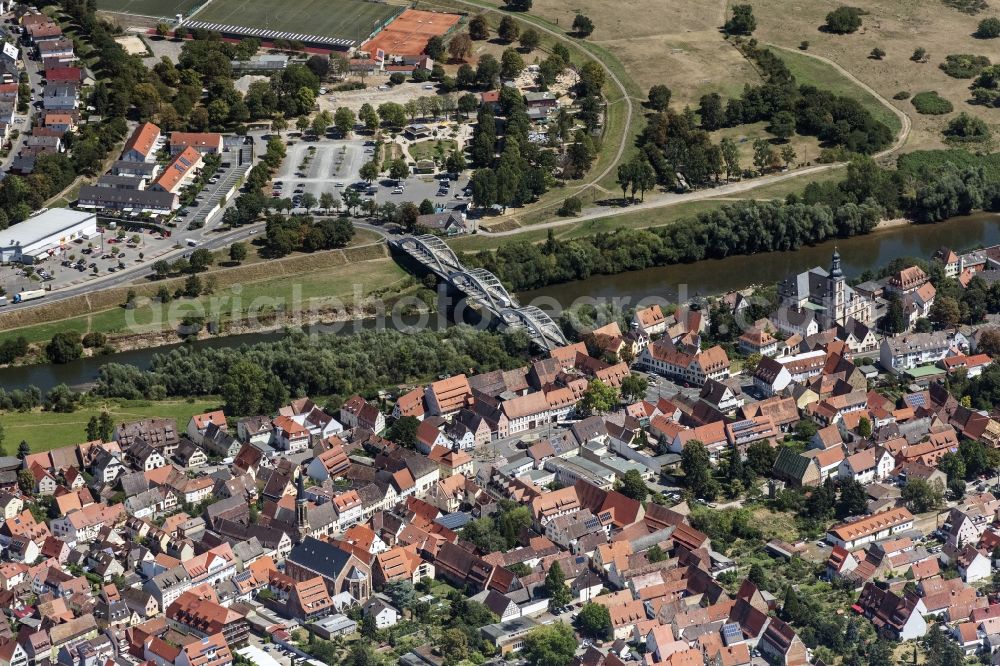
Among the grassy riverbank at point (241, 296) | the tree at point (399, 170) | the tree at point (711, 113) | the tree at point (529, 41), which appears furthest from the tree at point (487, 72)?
the grassy riverbank at point (241, 296)

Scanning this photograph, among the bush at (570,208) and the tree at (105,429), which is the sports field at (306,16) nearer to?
the bush at (570,208)

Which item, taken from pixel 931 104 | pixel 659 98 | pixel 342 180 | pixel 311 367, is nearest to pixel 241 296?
pixel 311 367

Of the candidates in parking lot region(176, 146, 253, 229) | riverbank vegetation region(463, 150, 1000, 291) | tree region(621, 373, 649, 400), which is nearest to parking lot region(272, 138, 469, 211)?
parking lot region(176, 146, 253, 229)

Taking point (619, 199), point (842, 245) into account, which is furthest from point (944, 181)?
point (619, 199)

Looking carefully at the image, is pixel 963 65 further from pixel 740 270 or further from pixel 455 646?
pixel 455 646

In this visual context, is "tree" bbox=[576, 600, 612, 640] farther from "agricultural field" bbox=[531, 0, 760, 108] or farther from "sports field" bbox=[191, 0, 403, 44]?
"sports field" bbox=[191, 0, 403, 44]

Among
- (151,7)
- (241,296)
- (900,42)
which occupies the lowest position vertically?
(241,296)
